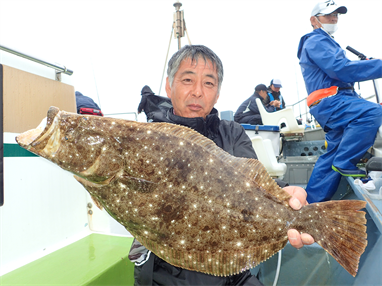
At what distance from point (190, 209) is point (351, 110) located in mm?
3237

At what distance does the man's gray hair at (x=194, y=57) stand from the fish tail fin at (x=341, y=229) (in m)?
1.17

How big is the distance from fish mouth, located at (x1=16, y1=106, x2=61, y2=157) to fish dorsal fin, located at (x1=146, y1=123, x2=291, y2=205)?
0.44 metres

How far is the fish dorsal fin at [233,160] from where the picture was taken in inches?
45.3

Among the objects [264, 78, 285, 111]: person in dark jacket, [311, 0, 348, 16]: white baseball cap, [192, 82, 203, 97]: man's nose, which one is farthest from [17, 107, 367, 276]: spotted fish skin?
[264, 78, 285, 111]: person in dark jacket

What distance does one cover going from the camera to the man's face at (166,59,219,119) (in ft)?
5.42

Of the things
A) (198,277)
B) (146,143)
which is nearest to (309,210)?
(198,277)

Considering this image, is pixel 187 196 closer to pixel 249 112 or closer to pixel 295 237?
pixel 295 237

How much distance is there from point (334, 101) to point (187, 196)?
10.8 feet

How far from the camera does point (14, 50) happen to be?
1.86 metres

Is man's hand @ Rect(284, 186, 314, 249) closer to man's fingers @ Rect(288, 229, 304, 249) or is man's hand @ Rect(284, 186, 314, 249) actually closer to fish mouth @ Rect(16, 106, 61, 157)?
man's fingers @ Rect(288, 229, 304, 249)

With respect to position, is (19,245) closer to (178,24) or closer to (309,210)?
(309,210)

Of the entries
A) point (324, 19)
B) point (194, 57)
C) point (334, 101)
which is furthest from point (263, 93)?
point (194, 57)

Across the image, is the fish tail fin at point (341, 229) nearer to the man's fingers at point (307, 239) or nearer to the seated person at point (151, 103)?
the man's fingers at point (307, 239)

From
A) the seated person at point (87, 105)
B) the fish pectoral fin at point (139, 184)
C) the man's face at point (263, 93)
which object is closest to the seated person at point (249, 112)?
the man's face at point (263, 93)
